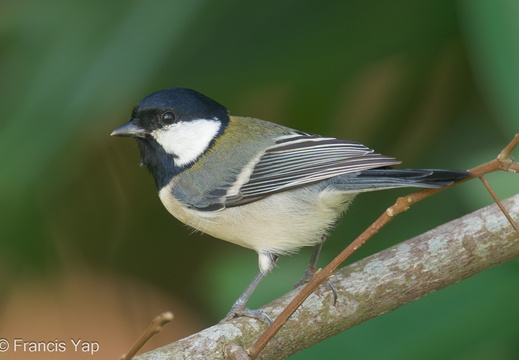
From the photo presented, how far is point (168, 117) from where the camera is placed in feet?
6.81

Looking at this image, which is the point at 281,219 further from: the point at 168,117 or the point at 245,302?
the point at 168,117

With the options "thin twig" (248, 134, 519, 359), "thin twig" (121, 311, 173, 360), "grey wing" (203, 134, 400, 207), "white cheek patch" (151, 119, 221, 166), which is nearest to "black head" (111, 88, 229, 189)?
"white cheek patch" (151, 119, 221, 166)

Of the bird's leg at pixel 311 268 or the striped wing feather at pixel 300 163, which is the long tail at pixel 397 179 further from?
the bird's leg at pixel 311 268

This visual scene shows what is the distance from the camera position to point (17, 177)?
2287mm

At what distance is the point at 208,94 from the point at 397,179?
1.02 m

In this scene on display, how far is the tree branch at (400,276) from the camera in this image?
5.78 ft

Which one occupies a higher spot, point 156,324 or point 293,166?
point 293,166

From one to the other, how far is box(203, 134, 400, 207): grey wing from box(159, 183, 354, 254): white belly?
0.03 metres

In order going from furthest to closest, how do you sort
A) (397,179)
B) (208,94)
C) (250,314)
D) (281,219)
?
1. (208,94)
2. (281,219)
3. (250,314)
4. (397,179)

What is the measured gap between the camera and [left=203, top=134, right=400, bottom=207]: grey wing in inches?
73.6

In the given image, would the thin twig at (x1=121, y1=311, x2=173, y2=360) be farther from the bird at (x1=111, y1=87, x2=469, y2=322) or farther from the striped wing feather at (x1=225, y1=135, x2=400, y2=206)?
the striped wing feather at (x1=225, y1=135, x2=400, y2=206)

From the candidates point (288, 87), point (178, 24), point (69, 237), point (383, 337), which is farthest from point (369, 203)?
point (69, 237)

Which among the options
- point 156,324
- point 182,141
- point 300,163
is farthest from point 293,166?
point 156,324

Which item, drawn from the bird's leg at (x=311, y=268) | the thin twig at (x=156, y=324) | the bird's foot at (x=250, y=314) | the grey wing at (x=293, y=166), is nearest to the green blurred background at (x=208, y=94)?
the bird's leg at (x=311, y=268)
